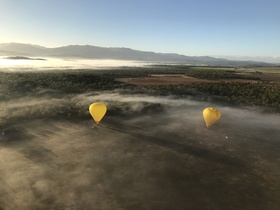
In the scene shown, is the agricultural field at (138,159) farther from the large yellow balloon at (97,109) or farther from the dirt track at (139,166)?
the large yellow balloon at (97,109)

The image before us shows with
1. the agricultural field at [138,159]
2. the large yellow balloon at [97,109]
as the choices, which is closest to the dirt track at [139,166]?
the agricultural field at [138,159]

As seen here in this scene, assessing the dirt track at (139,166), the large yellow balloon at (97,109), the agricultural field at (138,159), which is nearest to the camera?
the dirt track at (139,166)

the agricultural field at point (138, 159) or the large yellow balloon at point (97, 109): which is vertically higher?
the large yellow balloon at point (97, 109)

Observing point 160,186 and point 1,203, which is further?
point 160,186

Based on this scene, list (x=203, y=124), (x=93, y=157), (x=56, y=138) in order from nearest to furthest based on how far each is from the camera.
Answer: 1. (x=93, y=157)
2. (x=56, y=138)
3. (x=203, y=124)

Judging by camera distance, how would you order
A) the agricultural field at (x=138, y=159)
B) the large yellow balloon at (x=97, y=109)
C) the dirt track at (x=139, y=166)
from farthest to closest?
the large yellow balloon at (x=97, y=109)
the agricultural field at (x=138, y=159)
the dirt track at (x=139, y=166)

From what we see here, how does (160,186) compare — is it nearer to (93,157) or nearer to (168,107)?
(93,157)

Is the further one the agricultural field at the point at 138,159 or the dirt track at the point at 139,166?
the agricultural field at the point at 138,159

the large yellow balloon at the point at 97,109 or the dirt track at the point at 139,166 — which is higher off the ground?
the large yellow balloon at the point at 97,109

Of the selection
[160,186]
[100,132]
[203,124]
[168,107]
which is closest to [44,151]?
[100,132]

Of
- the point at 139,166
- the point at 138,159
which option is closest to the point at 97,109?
the point at 138,159

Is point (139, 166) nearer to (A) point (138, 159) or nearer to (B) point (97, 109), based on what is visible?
(A) point (138, 159)
